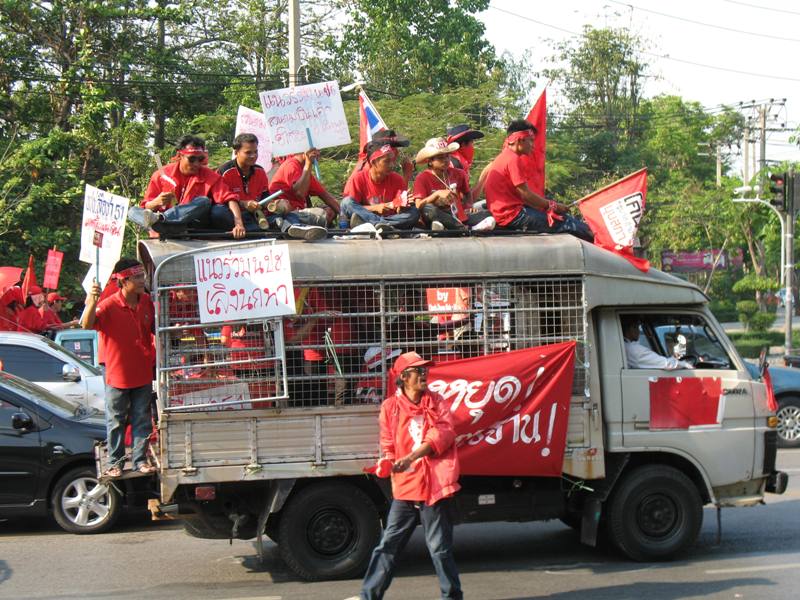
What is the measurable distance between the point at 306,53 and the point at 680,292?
23850 mm

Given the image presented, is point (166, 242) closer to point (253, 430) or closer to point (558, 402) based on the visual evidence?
point (253, 430)

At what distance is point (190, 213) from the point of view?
24.1 ft

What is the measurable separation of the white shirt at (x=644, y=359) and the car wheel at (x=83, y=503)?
473 centimetres

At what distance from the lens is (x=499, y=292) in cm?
759

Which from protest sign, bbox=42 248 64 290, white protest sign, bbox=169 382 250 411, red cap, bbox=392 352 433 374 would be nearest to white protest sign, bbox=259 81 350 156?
white protest sign, bbox=169 382 250 411

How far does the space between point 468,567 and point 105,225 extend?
3.72 metres

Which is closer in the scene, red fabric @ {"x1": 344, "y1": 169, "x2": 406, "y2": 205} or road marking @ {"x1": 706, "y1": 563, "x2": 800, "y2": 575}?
road marking @ {"x1": 706, "y1": 563, "x2": 800, "y2": 575}

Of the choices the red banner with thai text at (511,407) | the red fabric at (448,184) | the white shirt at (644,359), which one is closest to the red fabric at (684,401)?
the white shirt at (644,359)

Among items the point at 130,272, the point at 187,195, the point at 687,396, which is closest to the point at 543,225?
the point at 687,396

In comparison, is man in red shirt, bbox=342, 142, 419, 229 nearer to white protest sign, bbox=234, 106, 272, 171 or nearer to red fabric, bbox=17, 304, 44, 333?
white protest sign, bbox=234, 106, 272, 171

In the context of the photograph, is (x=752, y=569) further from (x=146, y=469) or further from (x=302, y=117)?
(x=302, y=117)

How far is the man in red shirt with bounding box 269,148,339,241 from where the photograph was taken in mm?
7344

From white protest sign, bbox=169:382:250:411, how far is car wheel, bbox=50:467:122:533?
107 inches

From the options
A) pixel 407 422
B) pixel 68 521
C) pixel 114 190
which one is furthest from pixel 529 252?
→ pixel 114 190
